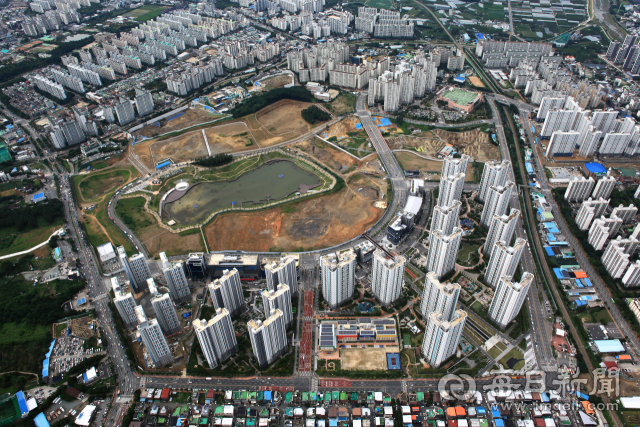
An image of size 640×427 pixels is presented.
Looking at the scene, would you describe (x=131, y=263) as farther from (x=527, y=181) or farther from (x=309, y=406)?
(x=527, y=181)

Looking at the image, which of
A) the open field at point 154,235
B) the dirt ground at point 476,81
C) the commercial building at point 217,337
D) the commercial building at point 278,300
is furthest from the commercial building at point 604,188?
the open field at point 154,235

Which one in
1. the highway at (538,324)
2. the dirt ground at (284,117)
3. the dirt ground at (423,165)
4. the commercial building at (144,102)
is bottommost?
the highway at (538,324)

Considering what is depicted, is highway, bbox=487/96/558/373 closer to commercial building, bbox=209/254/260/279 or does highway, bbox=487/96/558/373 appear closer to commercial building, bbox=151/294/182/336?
commercial building, bbox=209/254/260/279

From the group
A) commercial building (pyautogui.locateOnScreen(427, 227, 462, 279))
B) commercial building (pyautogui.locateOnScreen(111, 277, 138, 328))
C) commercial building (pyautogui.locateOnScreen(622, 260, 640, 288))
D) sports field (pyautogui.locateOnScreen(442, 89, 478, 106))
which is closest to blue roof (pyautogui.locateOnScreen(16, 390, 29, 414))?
commercial building (pyautogui.locateOnScreen(111, 277, 138, 328))

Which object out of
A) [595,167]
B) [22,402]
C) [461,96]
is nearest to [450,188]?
[595,167]

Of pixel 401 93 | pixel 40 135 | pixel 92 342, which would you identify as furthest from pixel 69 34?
pixel 92 342

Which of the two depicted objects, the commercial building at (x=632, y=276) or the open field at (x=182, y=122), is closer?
the commercial building at (x=632, y=276)

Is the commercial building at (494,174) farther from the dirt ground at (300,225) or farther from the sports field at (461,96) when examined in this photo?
the sports field at (461,96)

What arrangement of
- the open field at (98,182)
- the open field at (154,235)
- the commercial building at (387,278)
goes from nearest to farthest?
the commercial building at (387,278) < the open field at (154,235) < the open field at (98,182)
